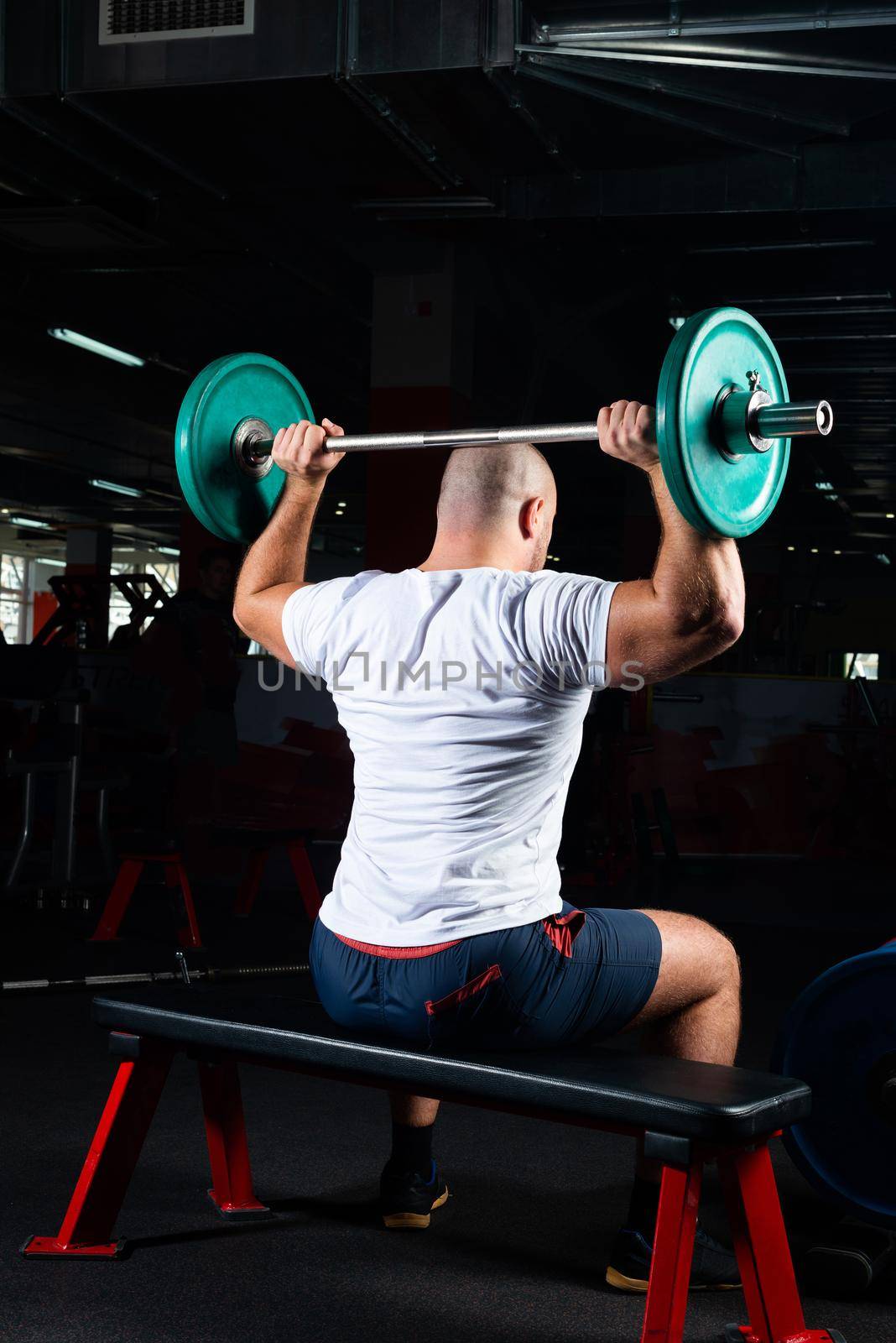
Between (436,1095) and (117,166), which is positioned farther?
(117,166)

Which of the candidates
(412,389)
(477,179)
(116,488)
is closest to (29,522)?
(116,488)

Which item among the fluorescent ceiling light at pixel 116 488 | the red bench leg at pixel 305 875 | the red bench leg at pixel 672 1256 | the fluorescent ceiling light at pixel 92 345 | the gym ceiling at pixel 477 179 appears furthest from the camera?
the fluorescent ceiling light at pixel 116 488

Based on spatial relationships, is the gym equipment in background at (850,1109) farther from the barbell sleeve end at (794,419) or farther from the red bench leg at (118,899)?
the red bench leg at (118,899)

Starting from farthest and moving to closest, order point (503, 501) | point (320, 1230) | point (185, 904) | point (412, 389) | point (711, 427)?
point (412, 389)
point (185, 904)
point (320, 1230)
point (503, 501)
point (711, 427)

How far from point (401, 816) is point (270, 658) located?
489 cm

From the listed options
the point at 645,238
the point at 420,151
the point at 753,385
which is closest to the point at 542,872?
the point at 753,385

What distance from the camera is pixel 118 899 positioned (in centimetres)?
343

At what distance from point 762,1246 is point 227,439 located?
1.18m

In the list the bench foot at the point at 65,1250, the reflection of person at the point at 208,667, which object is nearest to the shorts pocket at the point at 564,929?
the bench foot at the point at 65,1250

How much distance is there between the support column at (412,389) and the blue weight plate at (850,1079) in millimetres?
3677

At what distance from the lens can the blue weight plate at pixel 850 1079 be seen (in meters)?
1.50

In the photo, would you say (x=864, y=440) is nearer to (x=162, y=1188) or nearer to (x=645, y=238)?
(x=645, y=238)

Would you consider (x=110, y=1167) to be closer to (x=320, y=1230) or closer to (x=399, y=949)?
(x=320, y=1230)

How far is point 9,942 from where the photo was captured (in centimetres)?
346
